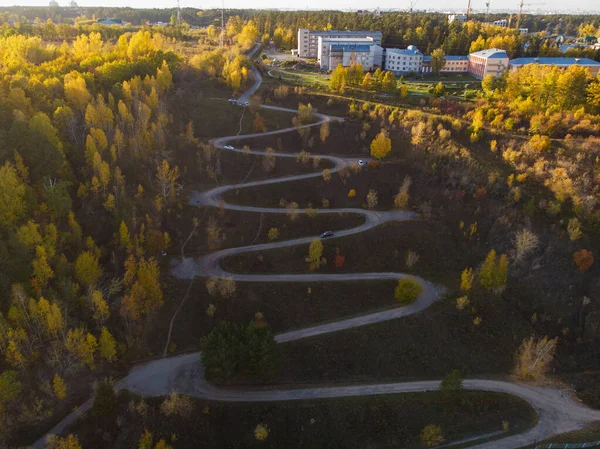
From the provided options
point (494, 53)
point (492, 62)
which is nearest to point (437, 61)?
point (492, 62)

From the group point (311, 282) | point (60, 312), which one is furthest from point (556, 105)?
point (60, 312)

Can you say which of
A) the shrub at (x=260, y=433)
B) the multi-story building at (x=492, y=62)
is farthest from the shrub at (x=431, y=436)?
the multi-story building at (x=492, y=62)

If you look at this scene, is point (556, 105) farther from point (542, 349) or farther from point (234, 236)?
point (234, 236)

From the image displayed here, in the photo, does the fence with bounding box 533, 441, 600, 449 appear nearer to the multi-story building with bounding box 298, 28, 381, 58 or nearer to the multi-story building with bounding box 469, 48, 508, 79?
the multi-story building with bounding box 469, 48, 508, 79

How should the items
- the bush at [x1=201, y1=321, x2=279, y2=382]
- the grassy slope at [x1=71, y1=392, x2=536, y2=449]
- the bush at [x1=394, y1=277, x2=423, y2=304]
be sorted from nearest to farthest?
the grassy slope at [x1=71, y1=392, x2=536, y2=449], the bush at [x1=201, y1=321, x2=279, y2=382], the bush at [x1=394, y1=277, x2=423, y2=304]

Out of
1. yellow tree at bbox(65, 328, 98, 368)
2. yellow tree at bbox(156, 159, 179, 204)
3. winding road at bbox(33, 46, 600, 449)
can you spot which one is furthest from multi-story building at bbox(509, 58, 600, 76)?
yellow tree at bbox(65, 328, 98, 368)

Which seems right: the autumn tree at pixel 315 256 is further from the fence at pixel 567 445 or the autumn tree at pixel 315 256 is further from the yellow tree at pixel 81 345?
the fence at pixel 567 445

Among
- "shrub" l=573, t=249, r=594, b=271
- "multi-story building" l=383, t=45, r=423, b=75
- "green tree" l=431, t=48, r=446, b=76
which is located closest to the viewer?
→ "shrub" l=573, t=249, r=594, b=271

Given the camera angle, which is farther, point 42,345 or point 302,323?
point 302,323
